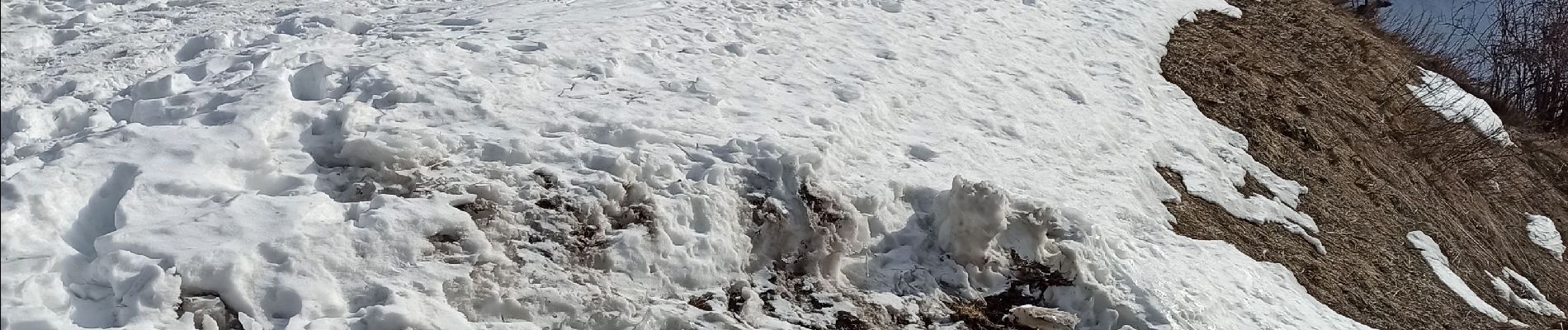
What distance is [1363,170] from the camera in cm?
859

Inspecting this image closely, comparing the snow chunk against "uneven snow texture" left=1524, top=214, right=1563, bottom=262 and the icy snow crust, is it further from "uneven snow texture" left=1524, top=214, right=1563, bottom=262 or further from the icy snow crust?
"uneven snow texture" left=1524, top=214, right=1563, bottom=262

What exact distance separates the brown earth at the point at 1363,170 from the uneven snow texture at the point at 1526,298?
0.30 ft

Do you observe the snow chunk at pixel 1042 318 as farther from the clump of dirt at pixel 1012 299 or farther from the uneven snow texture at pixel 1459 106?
the uneven snow texture at pixel 1459 106

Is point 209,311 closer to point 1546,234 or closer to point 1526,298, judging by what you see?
point 1526,298

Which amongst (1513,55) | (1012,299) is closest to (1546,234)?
(1012,299)

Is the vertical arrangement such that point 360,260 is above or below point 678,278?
above

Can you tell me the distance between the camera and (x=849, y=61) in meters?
6.85

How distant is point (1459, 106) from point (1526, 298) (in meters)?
5.56

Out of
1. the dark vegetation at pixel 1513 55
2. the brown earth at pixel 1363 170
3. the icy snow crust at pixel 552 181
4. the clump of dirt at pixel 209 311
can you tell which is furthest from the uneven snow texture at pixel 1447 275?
the dark vegetation at pixel 1513 55

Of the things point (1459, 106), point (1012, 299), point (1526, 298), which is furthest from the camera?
point (1459, 106)

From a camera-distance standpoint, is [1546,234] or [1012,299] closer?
[1012,299]

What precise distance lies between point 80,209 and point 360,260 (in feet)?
2.93

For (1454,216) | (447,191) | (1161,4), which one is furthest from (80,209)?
(1161,4)

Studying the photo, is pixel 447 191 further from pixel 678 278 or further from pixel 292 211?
pixel 678 278
